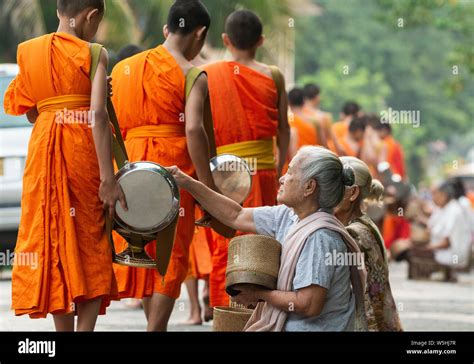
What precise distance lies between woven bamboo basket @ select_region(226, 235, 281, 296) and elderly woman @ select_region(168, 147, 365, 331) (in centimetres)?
3

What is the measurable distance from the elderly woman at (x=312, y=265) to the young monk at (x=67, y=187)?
1.13 m

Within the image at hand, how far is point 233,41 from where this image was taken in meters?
9.66

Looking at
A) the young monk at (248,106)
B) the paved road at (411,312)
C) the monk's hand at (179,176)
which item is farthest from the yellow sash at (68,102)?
the paved road at (411,312)

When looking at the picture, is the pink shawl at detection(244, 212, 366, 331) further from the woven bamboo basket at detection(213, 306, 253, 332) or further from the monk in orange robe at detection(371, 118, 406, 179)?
the monk in orange robe at detection(371, 118, 406, 179)

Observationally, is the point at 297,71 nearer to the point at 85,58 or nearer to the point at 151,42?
the point at 151,42

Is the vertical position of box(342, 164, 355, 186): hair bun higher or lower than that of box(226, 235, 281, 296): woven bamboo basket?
higher

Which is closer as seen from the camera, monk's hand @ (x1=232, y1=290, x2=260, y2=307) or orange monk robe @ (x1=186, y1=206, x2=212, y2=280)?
monk's hand @ (x1=232, y1=290, x2=260, y2=307)

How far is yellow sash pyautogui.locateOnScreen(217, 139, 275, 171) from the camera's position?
31.0ft

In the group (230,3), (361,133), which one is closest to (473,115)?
(230,3)

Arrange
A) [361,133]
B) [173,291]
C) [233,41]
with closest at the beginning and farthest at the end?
1. [173,291]
2. [233,41]
3. [361,133]

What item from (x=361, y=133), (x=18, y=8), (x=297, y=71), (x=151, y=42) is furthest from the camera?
(x=297, y=71)

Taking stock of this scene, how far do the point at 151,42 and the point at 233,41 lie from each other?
1599 cm
